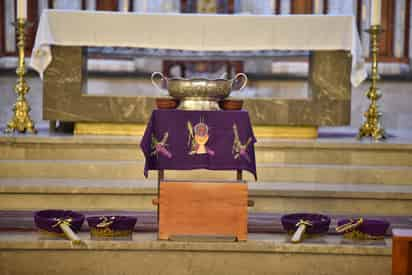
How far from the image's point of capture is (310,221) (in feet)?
15.8

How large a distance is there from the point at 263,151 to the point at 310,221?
1305mm

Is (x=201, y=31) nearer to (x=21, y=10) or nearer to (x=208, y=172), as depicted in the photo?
(x=208, y=172)

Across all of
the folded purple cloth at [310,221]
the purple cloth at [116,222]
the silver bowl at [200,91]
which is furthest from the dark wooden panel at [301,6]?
the purple cloth at [116,222]

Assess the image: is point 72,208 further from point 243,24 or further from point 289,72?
point 289,72

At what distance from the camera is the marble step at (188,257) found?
4668 millimetres

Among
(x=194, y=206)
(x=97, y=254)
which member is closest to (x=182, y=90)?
(x=194, y=206)

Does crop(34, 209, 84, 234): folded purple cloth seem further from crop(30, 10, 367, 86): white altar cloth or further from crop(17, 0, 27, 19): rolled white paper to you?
crop(17, 0, 27, 19): rolled white paper

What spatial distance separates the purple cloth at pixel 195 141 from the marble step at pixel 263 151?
1270 mm

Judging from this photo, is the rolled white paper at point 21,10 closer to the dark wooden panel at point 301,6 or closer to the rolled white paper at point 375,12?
the rolled white paper at point 375,12

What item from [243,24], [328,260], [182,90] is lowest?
[328,260]

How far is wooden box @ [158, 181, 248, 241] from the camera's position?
15.4 feet

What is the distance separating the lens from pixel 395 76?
9219 millimetres

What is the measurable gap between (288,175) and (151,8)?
389cm

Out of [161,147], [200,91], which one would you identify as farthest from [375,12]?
[161,147]
